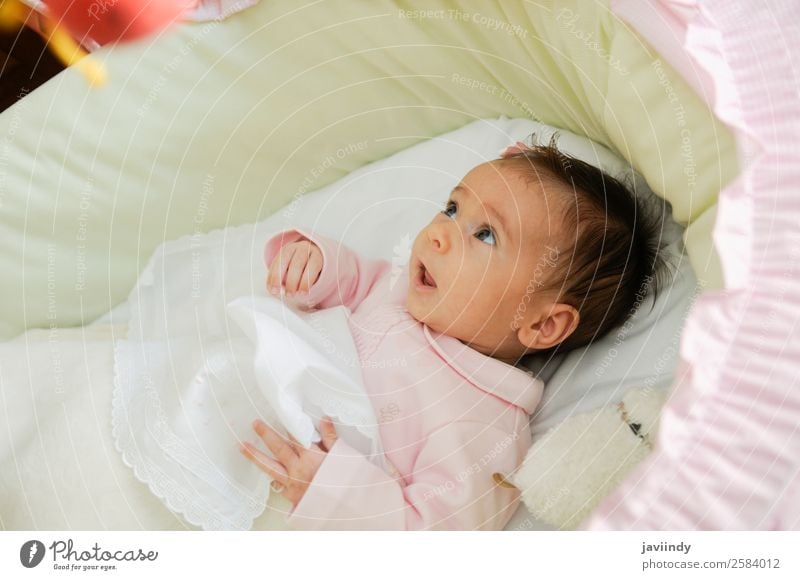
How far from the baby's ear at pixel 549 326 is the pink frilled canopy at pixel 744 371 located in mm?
133

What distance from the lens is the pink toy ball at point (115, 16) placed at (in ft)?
2.02

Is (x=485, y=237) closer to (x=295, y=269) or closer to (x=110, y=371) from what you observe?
(x=295, y=269)

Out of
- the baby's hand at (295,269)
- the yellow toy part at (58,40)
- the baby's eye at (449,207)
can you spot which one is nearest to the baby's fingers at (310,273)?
the baby's hand at (295,269)

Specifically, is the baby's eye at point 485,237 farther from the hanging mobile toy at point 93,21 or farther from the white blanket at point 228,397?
the hanging mobile toy at point 93,21

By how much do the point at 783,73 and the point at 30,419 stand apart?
544 mm

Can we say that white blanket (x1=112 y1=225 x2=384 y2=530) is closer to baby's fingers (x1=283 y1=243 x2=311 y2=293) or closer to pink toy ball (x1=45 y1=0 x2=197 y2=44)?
baby's fingers (x1=283 y1=243 x2=311 y2=293)

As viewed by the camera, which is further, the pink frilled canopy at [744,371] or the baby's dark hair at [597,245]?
the baby's dark hair at [597,245]

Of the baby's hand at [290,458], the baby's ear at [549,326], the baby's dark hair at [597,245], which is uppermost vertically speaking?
the baby's dark hair at [597,245]

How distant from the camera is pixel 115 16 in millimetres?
624

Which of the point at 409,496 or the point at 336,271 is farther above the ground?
the point at 336,271

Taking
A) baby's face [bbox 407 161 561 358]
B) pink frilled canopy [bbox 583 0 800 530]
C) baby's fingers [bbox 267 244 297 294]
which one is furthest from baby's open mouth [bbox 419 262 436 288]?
pink frilled canopy [bbox 583 0 800 530]

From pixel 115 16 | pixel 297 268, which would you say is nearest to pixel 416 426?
pixel 297 268

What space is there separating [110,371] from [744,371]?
0.42 metres

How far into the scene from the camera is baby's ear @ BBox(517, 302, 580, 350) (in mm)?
570
